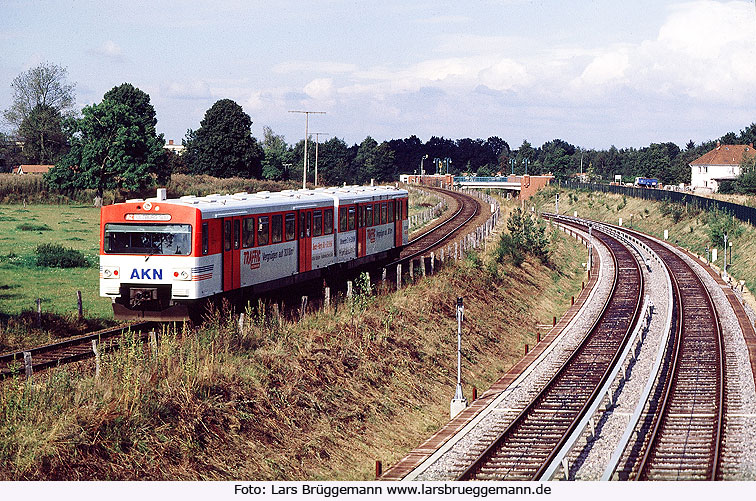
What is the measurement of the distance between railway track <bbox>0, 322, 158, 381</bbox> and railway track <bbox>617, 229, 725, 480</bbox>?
10984 mm

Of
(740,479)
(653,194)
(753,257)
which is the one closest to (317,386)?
(740,479)

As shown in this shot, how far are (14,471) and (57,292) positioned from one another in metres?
19.0

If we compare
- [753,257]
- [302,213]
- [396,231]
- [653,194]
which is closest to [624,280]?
[753,257]

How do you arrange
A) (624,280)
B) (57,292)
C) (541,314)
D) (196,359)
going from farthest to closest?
(624,280)
(541,314)
(57,292)
(196,359)

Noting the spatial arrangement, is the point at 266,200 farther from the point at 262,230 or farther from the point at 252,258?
the point at 252,258

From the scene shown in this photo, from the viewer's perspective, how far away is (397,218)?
40.4m

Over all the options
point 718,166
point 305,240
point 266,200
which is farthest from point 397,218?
point 718,166

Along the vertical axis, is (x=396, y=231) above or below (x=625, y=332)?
above

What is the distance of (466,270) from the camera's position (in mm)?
39312

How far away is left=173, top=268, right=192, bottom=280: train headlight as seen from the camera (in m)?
22.8

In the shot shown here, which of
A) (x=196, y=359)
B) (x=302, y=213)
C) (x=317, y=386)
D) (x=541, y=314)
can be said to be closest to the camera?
(x=196, y=359)

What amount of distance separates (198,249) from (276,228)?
4733 millimetres

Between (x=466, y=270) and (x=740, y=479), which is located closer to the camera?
(x=740, y=479)

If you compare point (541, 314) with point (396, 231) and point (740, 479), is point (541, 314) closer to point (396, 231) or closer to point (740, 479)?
point (396, 231)
